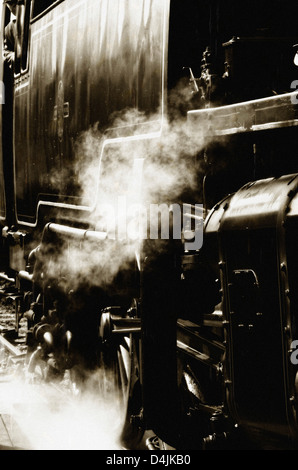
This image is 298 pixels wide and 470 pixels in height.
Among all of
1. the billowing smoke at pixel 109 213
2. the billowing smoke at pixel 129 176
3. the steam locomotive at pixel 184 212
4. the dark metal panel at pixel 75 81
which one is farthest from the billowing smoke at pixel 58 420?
the dark metal panel at pixel 75 81

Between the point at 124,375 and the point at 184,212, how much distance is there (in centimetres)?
152

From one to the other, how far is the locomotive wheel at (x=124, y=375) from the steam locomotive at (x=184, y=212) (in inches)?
0.5

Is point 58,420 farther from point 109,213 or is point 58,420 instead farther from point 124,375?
point 109,213

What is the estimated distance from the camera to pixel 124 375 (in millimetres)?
5262

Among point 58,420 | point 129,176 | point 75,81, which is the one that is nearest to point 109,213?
point 129,176

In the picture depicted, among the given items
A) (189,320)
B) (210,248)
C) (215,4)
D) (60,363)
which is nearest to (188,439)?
(189,320)

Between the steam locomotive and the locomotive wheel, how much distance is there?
14 mm

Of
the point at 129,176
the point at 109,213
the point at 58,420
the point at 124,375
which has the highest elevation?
the point at 129,176

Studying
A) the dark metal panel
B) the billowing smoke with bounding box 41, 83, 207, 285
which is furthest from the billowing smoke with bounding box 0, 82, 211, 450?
the dark metal panel

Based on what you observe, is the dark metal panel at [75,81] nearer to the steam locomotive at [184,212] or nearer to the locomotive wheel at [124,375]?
the steam locomotive at [184,212]

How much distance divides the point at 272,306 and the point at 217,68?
144 cm

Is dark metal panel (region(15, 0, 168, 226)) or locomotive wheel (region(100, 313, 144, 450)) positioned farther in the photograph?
locomotive wheel (region(100, 313, 144, 450))

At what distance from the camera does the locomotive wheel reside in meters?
4.91

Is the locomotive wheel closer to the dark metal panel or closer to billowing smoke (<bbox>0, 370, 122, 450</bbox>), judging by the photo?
billowing smoke (<bbox>0, 370, 122, 450</bbox>)
